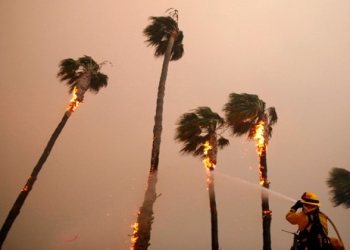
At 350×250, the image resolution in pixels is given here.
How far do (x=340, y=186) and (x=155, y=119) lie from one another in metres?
11.8

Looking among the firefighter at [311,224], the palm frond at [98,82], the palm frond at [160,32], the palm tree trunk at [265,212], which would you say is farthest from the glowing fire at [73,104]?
the firefighter at [311,224]

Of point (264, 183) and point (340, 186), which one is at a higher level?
point (340, 186)

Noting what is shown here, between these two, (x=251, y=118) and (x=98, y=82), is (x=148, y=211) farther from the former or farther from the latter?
(x=98, y=82)

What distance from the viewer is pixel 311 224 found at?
4.52 meters

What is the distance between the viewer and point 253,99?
1420cm

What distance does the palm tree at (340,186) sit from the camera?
15.9 metres

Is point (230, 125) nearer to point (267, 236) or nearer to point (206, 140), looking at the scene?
point (206, 140)

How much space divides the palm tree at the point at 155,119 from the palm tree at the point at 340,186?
11.4 m

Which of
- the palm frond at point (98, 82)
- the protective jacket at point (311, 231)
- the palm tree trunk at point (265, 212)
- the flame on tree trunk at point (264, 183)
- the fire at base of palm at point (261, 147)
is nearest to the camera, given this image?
the protective jacket at point (311, 231)

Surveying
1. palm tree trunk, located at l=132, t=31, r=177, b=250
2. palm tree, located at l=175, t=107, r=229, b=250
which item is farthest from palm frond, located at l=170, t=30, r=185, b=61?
palm tree trunk, located at l=132, t=31, r=177, b=250

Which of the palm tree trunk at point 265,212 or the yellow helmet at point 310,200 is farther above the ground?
the palm tree trunk at point 265,212

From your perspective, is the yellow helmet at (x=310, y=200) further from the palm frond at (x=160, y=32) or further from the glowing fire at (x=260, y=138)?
the palm frond at (x=160, y=32)

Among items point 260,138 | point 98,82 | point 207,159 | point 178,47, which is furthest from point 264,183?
point 98,82

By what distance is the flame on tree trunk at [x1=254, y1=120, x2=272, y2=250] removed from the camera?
1111cm
